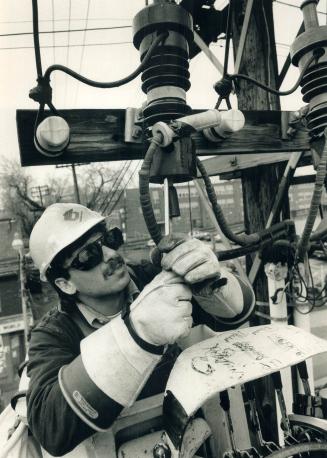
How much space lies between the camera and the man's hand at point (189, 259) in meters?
1.42

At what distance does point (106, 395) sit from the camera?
1542 millimetres

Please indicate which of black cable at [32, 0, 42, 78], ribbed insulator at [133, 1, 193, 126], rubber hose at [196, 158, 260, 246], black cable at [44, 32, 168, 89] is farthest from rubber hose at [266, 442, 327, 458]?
black cable at [32, 0, 42, 78]

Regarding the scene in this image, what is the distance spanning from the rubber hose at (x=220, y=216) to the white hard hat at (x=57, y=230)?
2.55 feet

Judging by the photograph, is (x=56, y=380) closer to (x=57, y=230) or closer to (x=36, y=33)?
(x=57, y=230)

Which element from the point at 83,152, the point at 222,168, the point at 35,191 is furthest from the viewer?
the point at 35,191

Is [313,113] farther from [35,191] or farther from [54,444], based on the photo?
[35,191]

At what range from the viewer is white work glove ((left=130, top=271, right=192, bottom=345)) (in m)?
1.45

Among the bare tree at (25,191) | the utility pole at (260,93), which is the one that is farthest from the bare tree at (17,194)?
the utility pole at (260,93)

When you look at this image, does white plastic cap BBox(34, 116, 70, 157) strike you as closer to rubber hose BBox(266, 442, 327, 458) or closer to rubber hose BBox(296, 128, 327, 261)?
rubber hose BBox(296, 128, 327, 261)

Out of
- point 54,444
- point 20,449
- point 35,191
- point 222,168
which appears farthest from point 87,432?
point 35,191

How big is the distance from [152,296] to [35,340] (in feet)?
3.06

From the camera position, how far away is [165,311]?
1.44 meters

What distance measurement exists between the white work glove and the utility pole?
1.86 meters

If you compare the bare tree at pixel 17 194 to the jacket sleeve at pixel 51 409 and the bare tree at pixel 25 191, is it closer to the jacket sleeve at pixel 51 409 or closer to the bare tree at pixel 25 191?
the bare tree at pixel 25 191
